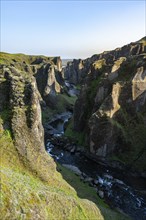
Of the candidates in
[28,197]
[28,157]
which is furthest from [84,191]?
[28,197]

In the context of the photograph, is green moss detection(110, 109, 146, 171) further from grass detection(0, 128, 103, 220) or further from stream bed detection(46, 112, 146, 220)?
grass detection(0, 128, 103, 220)

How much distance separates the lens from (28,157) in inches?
1539

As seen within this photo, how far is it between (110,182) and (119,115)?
24.3 metres

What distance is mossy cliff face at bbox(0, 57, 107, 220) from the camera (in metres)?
32.3

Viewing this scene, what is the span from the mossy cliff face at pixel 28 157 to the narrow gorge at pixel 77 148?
0.13m

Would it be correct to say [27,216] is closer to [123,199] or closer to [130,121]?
[123,199]

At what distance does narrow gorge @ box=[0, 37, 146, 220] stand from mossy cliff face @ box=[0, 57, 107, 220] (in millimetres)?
132

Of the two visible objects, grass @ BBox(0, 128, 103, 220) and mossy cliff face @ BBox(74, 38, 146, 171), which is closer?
grass @ BBox(0, 128, 103, 220)

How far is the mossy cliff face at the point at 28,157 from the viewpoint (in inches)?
1273

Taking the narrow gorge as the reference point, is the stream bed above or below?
below

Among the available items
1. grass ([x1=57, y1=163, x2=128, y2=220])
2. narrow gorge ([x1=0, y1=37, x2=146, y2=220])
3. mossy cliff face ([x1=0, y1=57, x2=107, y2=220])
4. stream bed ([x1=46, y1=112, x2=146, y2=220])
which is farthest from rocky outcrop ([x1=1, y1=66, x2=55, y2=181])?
stream bed ([x1=46, y1=112, x2=146, y2=220])

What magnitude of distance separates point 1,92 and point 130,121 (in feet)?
159

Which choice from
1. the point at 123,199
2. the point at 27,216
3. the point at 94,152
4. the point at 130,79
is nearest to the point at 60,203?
the point at 27,216

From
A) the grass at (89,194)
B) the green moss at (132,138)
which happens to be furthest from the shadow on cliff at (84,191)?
the green moss at (132,138)
